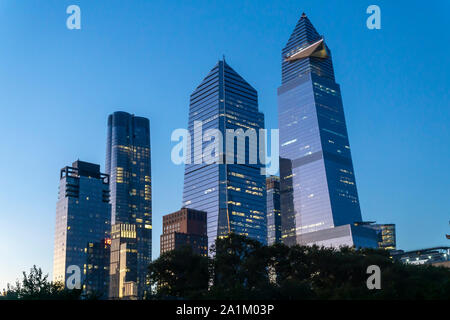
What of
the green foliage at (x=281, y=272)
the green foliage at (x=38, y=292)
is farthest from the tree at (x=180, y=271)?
the green foliage at (x=38, y=292)

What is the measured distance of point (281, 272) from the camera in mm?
95312

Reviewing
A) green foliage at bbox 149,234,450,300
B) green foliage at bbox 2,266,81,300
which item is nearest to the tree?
green foliage at bbox 149,234,450,300

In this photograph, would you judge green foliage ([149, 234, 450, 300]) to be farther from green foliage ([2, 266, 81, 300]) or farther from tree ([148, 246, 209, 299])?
green foliage ([2, 266, 81, 300])

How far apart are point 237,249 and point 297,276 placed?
13.8m

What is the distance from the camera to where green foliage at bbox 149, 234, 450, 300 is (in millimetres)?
75000

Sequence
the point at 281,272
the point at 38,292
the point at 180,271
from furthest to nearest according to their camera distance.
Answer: the point at 281,272 → the point at 180,271 → the point at 38,292

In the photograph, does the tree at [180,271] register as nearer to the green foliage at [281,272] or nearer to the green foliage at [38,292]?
the green foliage at [281,272]

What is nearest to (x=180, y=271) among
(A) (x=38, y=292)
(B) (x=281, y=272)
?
(B) (x=281, y=272)

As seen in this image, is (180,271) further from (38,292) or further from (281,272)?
(38,292)

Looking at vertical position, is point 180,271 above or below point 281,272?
above

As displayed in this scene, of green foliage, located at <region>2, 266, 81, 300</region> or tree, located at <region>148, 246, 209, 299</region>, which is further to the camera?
tree, located at <region>148, 246, 209, 299</region>
